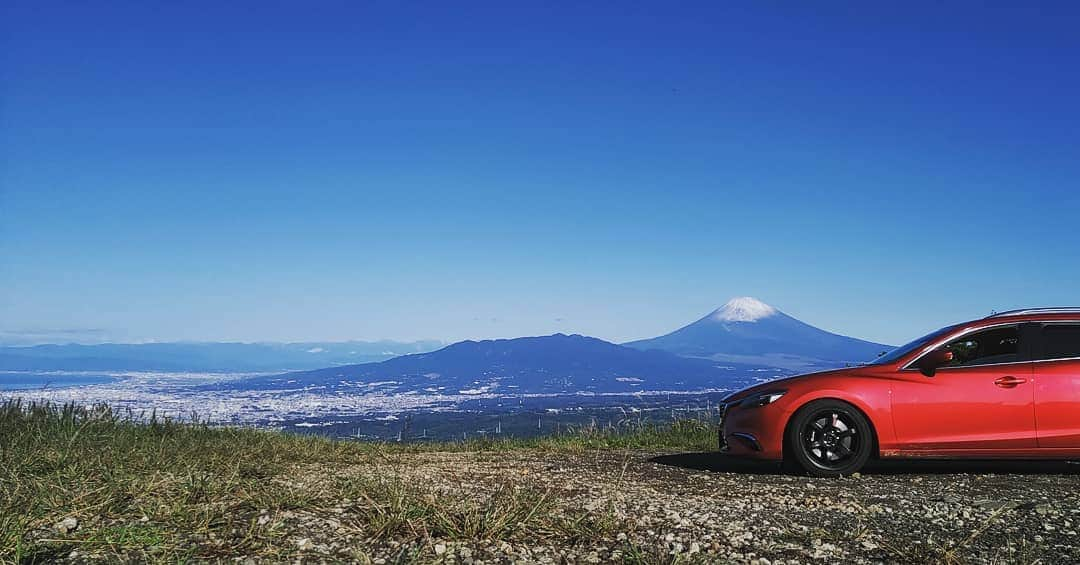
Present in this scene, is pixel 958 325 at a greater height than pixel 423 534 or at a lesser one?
greater

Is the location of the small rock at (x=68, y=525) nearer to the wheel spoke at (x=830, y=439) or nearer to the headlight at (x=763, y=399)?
the headlight at (x=763, y=399)

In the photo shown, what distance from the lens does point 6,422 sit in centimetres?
916

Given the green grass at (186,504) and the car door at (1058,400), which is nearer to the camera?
the green grass at (186,504)

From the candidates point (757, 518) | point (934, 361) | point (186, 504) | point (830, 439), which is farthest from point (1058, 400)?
point (186, 504)

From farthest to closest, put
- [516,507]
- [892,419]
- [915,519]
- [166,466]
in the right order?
[892,419] → [166,466] → [915,519] → [516,507]

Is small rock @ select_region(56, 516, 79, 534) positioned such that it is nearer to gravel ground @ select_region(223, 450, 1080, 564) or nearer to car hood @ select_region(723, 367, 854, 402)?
gravel ground @ select_region(223, 450, 1080, 564)

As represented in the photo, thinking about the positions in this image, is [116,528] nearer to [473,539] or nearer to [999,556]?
[473,539]

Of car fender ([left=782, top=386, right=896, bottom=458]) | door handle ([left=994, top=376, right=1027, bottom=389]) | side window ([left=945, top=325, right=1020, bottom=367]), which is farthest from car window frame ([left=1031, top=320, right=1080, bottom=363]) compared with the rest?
car fender ([left=782, top=386, right=896, bottom=458])

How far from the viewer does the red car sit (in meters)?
7.39

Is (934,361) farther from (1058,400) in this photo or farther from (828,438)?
(828,438)

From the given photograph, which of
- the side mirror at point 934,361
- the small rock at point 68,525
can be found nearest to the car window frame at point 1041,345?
the side mirror at point 934,361

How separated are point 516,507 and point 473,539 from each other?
542mm

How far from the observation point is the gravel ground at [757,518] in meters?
4.29

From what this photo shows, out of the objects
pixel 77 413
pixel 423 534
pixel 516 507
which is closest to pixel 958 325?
pixel 516 507
